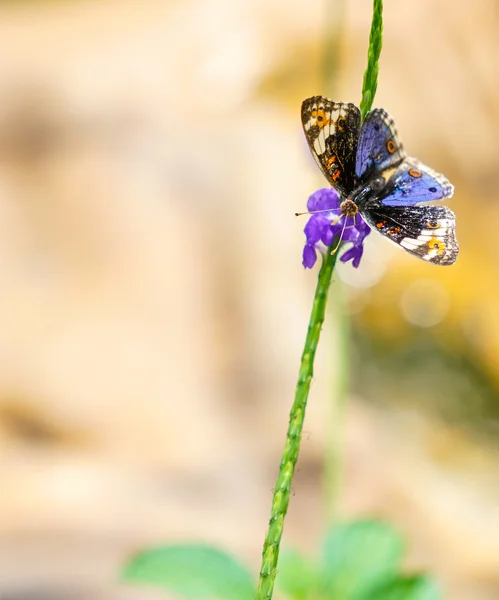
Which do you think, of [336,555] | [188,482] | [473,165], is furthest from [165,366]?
[473,165]

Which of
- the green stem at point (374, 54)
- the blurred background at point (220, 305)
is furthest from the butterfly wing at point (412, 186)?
the blurred background at point (220, 305)

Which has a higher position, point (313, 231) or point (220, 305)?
point (220, 305)

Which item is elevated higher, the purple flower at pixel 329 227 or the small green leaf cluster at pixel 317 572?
the purple flower at pixel 329 227

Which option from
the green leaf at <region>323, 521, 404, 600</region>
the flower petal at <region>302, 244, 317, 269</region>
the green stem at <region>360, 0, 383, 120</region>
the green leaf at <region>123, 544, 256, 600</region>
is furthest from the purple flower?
the green leaf at <region>323, 521, 404, 600</region>

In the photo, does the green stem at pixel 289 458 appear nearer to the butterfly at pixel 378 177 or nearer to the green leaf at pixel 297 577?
the butterfly at pixel 378 177

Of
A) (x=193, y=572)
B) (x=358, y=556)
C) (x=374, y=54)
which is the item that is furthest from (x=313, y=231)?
(x=358, y=556)

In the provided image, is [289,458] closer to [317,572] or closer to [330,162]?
[330,162]
